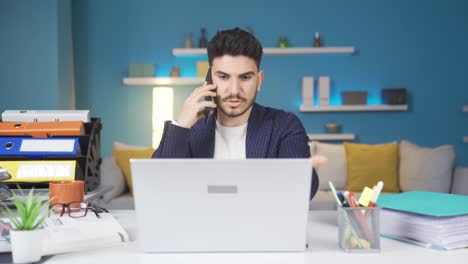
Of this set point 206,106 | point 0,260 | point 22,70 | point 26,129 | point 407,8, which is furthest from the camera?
point 407,8

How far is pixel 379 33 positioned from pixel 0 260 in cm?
493

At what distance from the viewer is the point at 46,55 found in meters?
5.07

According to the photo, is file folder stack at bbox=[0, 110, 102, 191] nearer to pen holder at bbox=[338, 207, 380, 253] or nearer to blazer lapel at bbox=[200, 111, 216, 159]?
blazer lapel at bbox=[200, 111, 216, 159]

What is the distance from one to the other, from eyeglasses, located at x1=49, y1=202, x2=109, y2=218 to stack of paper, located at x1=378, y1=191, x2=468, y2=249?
77 centimetres

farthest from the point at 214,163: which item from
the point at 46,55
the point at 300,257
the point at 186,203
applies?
the point at 46,55

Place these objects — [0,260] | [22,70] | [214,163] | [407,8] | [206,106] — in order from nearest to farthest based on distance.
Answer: [214,163] < [0,260] < [206,106] < [22,70] < [407,8]

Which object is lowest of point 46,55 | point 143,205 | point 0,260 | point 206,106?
point 0,260

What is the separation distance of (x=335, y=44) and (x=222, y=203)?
4694 mm

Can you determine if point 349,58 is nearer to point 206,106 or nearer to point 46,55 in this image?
point 46,55

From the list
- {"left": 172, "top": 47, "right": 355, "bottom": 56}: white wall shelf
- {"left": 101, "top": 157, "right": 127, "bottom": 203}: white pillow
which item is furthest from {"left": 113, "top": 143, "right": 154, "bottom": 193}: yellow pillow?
{"left": 172, "top": 47, "right": 355, "bottom": 56}: white wall shelf

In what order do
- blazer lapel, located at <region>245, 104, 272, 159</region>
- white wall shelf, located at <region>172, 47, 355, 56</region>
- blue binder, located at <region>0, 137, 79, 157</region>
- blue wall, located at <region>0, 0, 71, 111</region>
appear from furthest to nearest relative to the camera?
white wall shelf, located at <region>172, 47, 355, 56</region>
blue wall, located at <region>0, 0, 71, 111</region>
blue binder, located at <region>0, 137, 79, 157</region>
blazer lapel, located at <region>245, 104, 272, 159</region>

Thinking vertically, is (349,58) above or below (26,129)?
above

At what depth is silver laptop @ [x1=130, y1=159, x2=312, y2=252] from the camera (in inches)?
44.9

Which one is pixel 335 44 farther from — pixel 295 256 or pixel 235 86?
pixel 295 256
